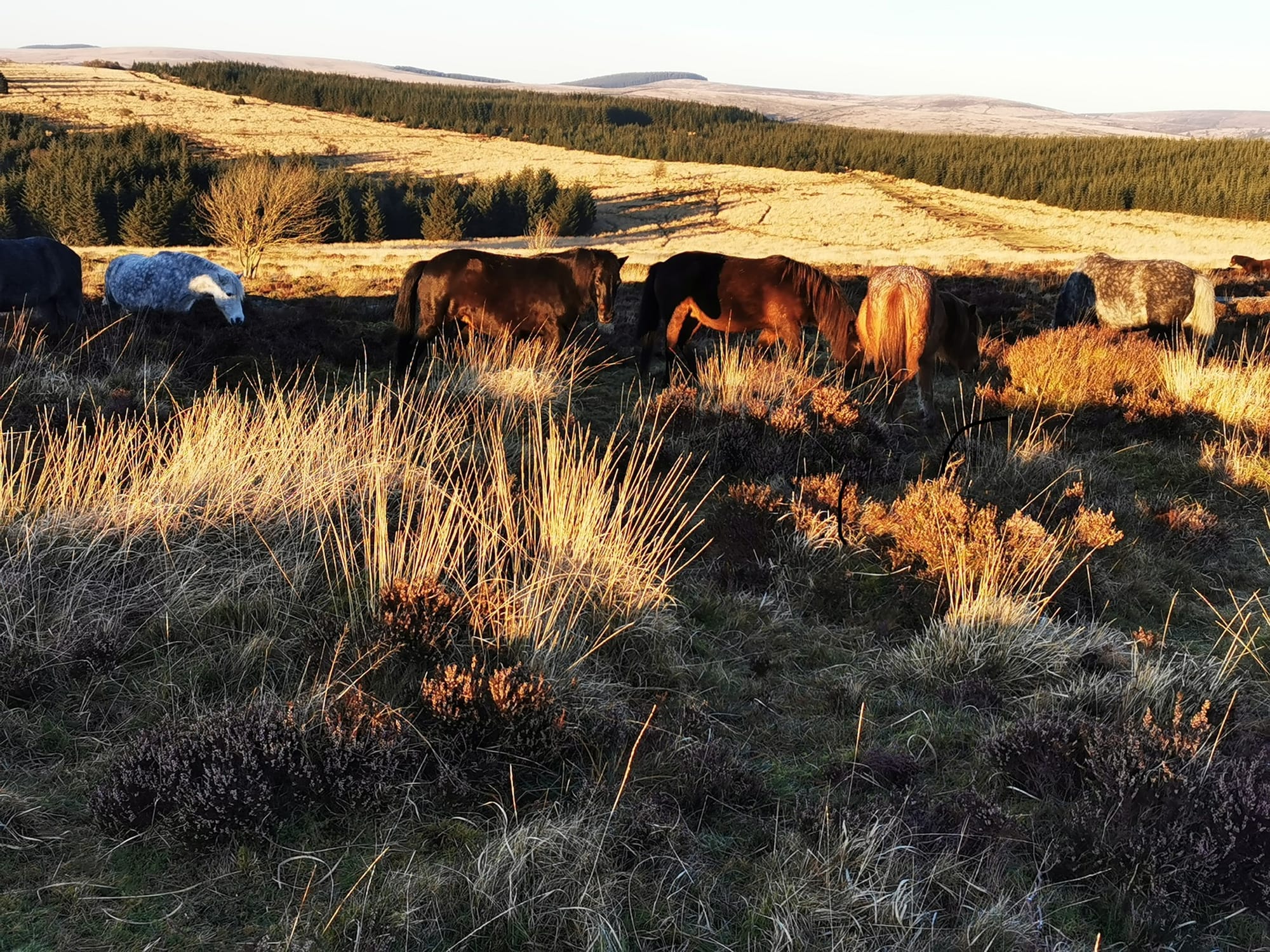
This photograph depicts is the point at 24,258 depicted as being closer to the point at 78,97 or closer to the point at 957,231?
the point at 957,231

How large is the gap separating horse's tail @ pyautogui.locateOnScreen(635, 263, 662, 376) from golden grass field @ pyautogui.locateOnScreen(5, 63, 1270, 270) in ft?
61.5

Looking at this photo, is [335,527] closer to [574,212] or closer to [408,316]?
[408,316]

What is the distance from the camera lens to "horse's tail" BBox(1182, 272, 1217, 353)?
11.4 meters

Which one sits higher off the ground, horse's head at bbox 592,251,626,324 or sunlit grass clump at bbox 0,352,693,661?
horse's head at bbox 592,251,626,324

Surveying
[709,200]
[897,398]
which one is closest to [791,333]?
[897,398]

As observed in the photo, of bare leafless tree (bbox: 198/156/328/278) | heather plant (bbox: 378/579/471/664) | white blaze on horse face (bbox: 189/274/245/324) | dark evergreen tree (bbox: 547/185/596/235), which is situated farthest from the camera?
dark evergreen tree (bbox: 547/185/596/235)

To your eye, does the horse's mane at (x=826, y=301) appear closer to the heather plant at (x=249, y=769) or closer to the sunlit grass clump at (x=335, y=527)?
the sunlit grass clump at (x=335, y=527)

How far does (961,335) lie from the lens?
30.9ft

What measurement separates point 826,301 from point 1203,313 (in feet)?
18.4

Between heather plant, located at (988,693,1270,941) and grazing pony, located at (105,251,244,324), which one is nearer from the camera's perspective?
heather plant, located at (988,693,1270,941)

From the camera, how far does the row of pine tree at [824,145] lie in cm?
6931

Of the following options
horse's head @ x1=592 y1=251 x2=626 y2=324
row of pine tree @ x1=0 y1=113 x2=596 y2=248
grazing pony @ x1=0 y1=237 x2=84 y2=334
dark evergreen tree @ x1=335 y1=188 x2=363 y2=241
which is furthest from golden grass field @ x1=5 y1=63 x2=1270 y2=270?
grazing pony @ x1=0 y1=237 x2=84 y2=334

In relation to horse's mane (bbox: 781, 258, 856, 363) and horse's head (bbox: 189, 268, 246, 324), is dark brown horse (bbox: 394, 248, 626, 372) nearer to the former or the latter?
horse's mane (bbox: 781, 258, 856, 363)

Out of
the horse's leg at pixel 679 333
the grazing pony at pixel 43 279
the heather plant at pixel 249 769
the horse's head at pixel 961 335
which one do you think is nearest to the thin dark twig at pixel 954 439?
the horse's head at pixel 961 335
